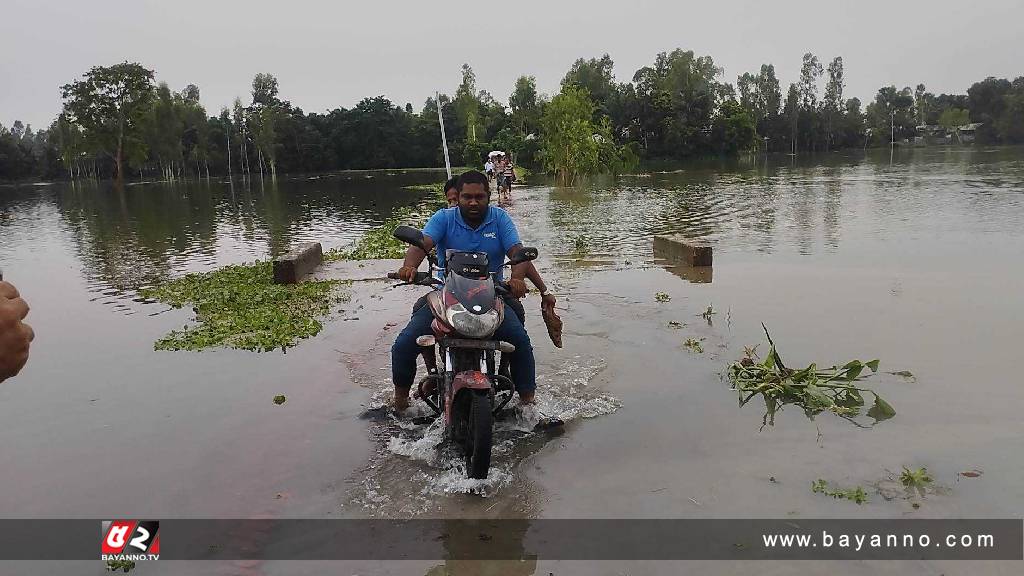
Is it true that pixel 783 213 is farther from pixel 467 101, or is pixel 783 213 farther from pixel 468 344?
pixel 467 101

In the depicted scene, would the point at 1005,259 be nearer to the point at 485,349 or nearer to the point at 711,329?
the point at 711,329

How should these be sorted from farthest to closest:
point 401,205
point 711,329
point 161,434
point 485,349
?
point 401,205 → point 711,329 → point 161,434 → point 485,349

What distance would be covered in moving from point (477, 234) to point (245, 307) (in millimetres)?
5362

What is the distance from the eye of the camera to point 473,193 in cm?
525

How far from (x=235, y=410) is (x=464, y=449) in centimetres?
236

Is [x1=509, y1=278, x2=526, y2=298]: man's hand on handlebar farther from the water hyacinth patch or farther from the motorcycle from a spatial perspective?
the water hyacinth patch

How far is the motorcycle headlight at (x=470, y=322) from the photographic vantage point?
4.47 meters

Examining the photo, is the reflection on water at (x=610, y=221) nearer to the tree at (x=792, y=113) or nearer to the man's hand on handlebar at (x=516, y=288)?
the man's hand on handlebar at (x=516, y=288)

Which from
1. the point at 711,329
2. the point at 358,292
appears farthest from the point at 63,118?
the point at 711,329

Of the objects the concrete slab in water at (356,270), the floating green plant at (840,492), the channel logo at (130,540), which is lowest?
the channel logo at (130,540)

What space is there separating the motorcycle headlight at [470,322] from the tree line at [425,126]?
204 ft

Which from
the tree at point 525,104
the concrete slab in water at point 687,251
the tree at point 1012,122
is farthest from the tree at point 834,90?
the concrete slab in water at point 687,251

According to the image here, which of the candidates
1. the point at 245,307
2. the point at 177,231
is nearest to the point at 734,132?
the point at 177,231

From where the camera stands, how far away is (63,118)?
70.6 m
